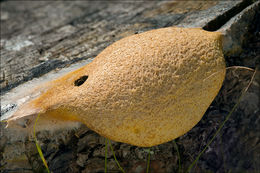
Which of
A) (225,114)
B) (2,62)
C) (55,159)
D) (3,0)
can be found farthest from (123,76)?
(3,0)

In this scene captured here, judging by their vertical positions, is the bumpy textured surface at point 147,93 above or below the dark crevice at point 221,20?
below

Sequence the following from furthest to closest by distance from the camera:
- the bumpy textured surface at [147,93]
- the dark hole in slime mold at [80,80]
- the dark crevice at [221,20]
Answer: the dark crevice at [221,20], the dark hole in slime mold at [80,80], the bumpy textured surface at [147,93]

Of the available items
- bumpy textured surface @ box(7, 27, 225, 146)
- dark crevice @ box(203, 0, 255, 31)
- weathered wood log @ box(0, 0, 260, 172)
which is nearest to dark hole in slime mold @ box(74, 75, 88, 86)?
bumpy textured surface @ box(7, 27, 225, 146)

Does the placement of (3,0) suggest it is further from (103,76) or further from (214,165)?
(214,165)

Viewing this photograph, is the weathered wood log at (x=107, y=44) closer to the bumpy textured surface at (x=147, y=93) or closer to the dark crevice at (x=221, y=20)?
the dark crevice at (x=221, y=20)

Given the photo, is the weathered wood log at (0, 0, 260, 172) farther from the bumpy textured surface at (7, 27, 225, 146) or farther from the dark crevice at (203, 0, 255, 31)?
the bumpy textured surface at (7, 27, 225, 146)

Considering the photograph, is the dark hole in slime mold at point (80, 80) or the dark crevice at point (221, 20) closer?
the dark hole in slime mold at point (80, 80)

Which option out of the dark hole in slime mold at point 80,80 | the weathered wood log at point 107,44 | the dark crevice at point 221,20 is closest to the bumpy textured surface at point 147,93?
the dark hole in slime mold at point 80,80

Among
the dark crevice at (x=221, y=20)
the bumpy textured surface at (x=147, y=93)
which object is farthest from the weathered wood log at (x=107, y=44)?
the bumpy textured surface at (x=147, y=93)

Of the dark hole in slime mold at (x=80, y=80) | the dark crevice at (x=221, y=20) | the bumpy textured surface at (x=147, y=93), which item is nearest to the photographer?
the bumpy textured surface at (x=147, y=93)
